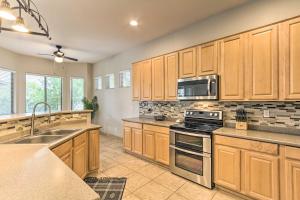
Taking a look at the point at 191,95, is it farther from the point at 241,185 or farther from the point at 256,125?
the point at 241,185

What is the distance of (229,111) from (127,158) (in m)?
2.55

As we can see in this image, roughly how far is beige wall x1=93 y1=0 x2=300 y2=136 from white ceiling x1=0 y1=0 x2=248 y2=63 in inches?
6.2

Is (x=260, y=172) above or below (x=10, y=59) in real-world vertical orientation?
below

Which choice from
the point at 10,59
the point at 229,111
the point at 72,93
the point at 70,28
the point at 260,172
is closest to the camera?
the point at 260,172

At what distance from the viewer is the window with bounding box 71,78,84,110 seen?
23.9 ft

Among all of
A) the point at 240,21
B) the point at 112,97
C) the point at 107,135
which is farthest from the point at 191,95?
the point at 107,135

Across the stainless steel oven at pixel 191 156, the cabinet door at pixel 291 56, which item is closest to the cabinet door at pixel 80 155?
the stainless steel oven at pixel 191 156

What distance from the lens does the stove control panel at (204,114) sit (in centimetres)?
308

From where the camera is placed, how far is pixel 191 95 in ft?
10.7

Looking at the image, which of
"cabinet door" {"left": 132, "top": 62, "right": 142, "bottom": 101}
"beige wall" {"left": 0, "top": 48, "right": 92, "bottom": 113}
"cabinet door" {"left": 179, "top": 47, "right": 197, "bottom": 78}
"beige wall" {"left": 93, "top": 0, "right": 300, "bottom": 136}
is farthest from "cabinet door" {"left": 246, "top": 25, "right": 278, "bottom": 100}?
"beige wall" {"left": 0, "top": 48, "right": 92, "bottom": 113}

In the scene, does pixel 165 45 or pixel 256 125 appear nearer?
pixel 256 125

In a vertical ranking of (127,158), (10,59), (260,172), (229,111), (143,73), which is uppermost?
(10,59)

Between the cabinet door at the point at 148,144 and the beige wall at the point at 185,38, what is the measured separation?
4.62 feet

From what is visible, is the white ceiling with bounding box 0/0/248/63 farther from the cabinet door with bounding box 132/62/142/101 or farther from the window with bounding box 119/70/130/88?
the window with bounding box 119/70/130/88
